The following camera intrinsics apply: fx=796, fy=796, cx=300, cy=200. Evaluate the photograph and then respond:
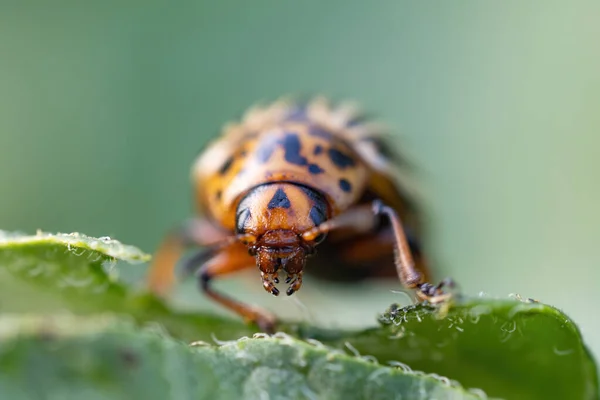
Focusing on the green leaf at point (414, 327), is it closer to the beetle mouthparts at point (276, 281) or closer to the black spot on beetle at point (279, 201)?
the beetle mouthparts at point (276, 281)

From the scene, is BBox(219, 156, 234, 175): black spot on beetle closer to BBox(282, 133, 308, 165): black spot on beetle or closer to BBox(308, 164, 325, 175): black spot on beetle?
BBox(282, 133, 308, 165): black spot on beetle

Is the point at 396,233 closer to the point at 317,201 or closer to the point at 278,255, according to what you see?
the point at 317,201

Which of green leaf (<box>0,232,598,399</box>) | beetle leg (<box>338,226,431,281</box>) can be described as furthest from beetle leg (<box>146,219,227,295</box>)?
green leaf (<box>0,232,598,399</box>)

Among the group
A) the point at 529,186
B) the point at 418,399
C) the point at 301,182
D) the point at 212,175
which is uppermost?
the point at 529,186

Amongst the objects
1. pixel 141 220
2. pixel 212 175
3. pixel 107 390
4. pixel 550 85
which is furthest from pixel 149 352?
pixel 550 85

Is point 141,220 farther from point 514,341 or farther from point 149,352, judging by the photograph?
point 514,341

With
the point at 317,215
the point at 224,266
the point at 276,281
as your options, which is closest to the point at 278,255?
the point at 276,281

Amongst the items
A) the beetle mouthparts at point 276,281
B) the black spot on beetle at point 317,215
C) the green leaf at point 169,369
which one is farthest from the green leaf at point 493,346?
the black spot on beetle at point 317,215
